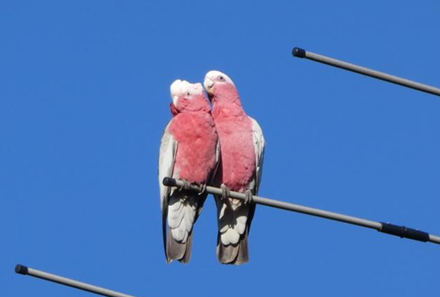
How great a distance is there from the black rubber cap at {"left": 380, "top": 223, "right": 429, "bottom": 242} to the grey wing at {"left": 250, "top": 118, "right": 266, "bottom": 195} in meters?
4.36

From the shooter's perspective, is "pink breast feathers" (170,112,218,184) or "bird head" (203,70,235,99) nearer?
"pink breast feathers" (170,112,218,184)

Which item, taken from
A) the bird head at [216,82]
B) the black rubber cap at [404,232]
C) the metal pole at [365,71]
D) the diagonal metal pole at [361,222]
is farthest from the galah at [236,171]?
the metal pole at [365,71]

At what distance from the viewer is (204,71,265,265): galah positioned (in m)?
14.4

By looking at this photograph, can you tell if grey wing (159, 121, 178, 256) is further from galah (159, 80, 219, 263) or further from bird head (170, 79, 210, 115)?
bird head (170, 79, 210, 115)

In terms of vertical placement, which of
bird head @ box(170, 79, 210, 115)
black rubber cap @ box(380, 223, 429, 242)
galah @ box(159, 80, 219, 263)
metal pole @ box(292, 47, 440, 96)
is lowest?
black rubber cap @ box(380, 223, 429, 242)

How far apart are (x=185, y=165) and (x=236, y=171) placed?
592 mm

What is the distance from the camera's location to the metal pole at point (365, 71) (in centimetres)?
981

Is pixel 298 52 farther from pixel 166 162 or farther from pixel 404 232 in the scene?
pixel 166 162

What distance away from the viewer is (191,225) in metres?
14.3

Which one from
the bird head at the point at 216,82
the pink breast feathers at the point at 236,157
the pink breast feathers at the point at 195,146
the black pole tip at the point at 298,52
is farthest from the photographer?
the bird head at the point at 216,82

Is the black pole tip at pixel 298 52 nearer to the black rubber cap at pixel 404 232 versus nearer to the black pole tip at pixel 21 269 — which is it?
the black rubber cap at pixel 404 232

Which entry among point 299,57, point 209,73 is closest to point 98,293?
point 299,57

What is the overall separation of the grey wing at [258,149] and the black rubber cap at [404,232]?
4.36 m

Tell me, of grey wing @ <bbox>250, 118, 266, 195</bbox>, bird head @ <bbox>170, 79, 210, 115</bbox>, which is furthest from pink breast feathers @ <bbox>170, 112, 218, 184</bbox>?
grey wing @ <bbox>250, 118, 266, 195</bbox>
